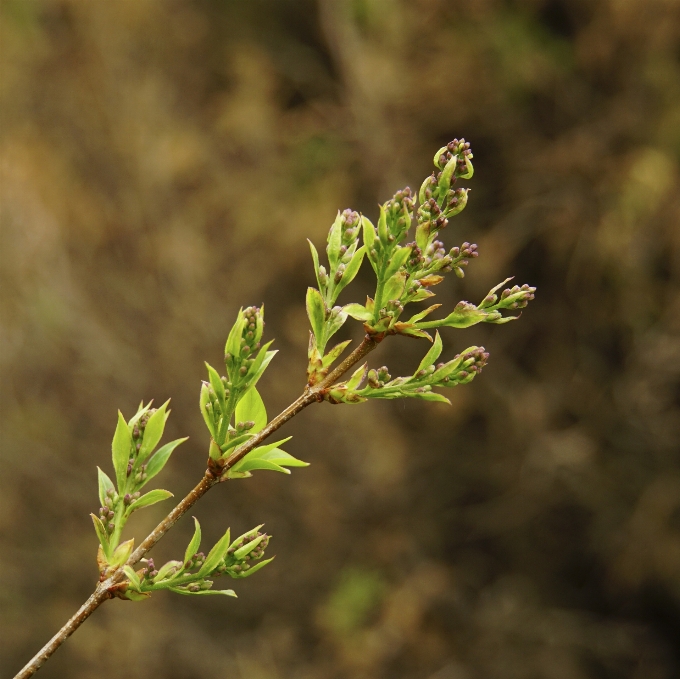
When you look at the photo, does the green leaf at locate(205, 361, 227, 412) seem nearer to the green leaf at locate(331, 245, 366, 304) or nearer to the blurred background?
the green leaf at locate(331, 245, 366, 304)

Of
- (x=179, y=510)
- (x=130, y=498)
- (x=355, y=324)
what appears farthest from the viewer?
(x=355, y=324)

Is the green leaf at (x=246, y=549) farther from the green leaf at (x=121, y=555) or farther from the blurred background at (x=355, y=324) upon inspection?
the blurred background at (x=355, y=324)

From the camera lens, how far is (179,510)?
0.58 meters

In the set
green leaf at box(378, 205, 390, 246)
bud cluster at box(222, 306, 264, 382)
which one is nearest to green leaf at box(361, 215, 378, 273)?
green leaf at box(378, 205, 390, 246)

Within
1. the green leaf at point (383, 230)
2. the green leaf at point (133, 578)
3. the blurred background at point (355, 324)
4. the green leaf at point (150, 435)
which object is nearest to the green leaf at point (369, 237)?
the green leaf at point (383, 230)

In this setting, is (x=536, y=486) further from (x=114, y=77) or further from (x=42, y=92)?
(x=42, y=92)

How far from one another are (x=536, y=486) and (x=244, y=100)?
3.02m

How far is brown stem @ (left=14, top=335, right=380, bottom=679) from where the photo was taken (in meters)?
0.56

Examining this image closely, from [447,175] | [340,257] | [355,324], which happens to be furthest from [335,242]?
[355,324]

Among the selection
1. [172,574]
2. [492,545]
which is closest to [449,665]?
[492,545]

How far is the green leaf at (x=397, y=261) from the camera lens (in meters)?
0.67

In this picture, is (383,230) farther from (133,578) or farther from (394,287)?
(133,578)

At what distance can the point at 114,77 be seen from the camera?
4730mm

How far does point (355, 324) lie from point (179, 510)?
4292 mm
